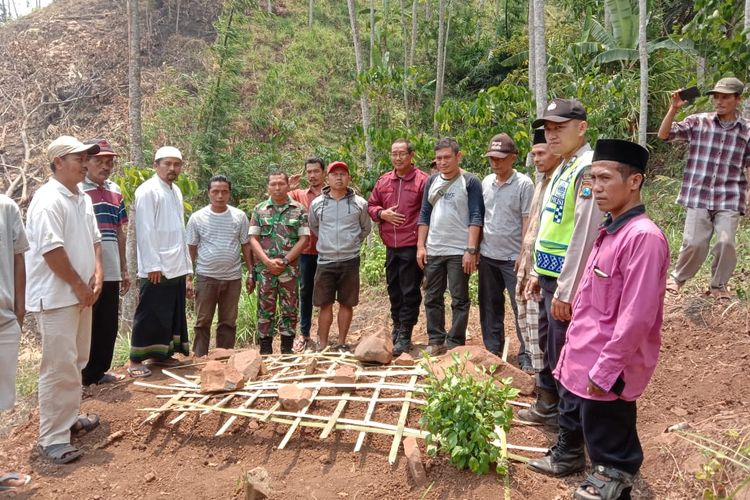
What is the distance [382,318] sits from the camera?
725cm

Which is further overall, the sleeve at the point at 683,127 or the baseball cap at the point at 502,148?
the sleeve at the point at 683,127

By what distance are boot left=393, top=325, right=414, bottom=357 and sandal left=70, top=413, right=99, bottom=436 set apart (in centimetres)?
242

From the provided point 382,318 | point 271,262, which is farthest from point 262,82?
point 271,262

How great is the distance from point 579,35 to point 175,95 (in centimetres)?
945

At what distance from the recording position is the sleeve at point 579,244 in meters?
2.96

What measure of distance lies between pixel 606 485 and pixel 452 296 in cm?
242

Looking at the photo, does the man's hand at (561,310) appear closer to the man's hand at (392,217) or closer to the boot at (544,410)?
the boot at (544,410)

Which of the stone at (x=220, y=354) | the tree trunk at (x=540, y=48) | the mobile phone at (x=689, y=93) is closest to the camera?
the mobile phone at (x=689, y=93)

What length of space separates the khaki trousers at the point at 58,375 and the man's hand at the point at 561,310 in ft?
9.45

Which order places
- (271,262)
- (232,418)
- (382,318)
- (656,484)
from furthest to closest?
(382,318)
(271,262)
(232,418)
(656,484)

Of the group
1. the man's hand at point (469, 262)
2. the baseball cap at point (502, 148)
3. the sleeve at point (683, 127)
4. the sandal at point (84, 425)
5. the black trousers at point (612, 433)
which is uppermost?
the sleeve at point (683, 127)

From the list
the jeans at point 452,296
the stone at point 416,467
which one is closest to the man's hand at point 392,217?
the jeans at point 452,296

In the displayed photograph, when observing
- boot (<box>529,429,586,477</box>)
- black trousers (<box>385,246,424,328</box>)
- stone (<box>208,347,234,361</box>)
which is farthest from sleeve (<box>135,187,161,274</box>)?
boot (<box>529,429,586,477</box>)

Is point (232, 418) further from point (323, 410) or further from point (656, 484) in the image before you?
point (656, 484)
